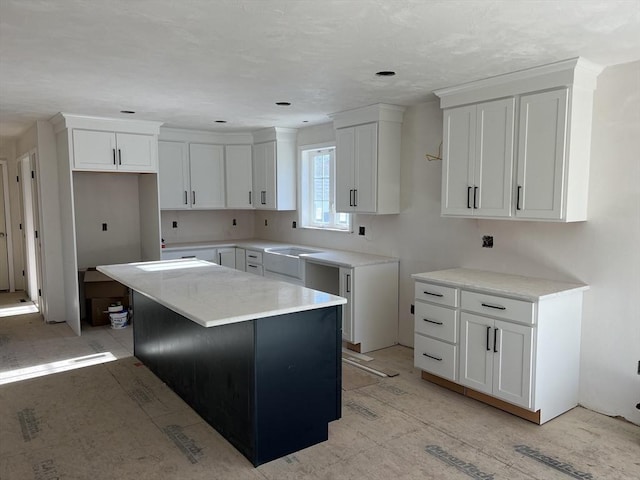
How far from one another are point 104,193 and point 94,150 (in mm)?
1015

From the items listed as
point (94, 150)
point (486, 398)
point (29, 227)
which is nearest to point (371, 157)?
point (486, 398)

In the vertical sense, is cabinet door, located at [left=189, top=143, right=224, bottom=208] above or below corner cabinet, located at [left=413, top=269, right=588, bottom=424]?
above

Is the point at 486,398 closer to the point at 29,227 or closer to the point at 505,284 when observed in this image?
the point at 505,284

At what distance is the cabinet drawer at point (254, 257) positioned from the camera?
227 inches

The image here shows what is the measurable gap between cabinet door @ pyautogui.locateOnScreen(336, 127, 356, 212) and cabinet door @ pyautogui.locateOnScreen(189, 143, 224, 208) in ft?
6.84

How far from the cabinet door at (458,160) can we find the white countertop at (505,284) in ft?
1.66

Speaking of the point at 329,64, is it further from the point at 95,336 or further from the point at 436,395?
the point at 95,336

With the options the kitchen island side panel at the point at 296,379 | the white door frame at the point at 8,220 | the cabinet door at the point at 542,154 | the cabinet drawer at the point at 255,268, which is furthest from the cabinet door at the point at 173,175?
the cabinet door at the point at 542,154

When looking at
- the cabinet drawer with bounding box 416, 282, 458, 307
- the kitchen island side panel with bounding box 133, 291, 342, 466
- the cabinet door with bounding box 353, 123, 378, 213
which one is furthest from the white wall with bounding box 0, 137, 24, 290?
the cabinet drawer with bounding box 416, 282, 458, 307

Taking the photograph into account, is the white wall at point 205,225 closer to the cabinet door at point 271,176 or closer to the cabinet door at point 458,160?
the cabinet door at point 271,176

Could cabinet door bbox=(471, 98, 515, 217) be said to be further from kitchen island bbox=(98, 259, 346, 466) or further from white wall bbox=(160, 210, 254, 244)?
white wall bbox=(160, 210, 254, 244)

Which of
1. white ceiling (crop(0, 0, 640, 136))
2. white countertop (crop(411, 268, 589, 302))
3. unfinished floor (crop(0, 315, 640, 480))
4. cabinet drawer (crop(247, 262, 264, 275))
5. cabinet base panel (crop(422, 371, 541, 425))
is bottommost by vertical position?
unfinished floor (crop(0, 315, 640, 480))

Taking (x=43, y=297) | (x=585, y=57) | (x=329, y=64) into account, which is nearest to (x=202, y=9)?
(x=329, y=64)

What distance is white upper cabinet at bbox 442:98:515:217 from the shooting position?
10.8 ft
